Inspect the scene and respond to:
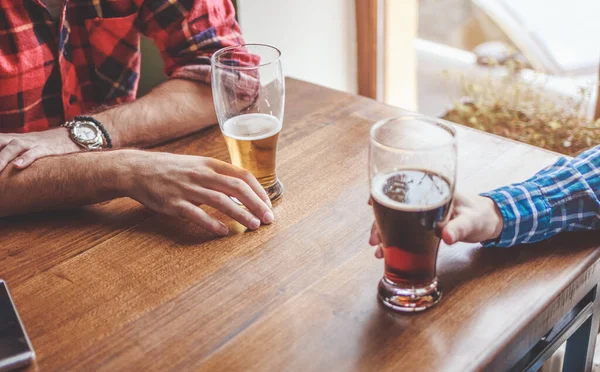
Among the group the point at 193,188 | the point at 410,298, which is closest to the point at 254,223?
the point at 193,188

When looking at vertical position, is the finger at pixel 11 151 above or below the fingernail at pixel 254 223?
above

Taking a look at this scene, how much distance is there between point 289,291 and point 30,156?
0.58 meters

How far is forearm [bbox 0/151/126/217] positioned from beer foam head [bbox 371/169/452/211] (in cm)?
49

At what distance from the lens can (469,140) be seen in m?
1.18

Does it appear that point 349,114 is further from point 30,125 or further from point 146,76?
point 146,76

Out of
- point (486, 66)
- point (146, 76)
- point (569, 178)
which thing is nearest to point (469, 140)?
point (569, 178)

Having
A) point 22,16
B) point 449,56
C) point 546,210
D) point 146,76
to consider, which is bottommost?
point 449,56

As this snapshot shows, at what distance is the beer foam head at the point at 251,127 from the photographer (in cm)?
104

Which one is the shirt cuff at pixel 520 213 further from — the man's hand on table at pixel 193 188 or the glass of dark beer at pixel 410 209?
the man's hand on table at pixel 193 188

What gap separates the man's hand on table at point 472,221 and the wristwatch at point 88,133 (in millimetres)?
641

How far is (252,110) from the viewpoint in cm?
108

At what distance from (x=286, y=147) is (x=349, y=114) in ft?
0.60

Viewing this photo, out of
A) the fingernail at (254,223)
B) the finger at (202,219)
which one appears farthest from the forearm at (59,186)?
the fingernail at (254,223)

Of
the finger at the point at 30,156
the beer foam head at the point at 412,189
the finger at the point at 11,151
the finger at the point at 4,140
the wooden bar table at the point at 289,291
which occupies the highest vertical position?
the beer foam head at the point at 412,189
